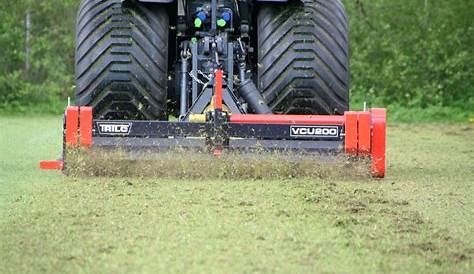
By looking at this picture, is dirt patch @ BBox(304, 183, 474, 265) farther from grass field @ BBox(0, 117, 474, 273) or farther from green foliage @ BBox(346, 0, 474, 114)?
green foliage @ BBox(346, 0, 474, 114)

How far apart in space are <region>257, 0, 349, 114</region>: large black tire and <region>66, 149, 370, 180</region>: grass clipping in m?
0.91

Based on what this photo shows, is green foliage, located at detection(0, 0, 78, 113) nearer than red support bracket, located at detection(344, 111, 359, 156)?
No

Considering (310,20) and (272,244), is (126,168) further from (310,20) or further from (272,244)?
(272,244)

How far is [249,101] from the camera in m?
9.69

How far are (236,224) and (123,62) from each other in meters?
3.69

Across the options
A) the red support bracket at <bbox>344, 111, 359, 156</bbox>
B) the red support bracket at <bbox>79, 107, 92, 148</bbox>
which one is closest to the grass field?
the red support bracket at <bbox>344, 111, 359, 156</bbox>

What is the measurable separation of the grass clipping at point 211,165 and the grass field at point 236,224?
A: 0.38 feet

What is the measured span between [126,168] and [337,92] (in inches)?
77.7

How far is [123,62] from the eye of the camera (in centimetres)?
984

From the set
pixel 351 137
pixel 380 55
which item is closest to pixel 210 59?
pixel 351 137

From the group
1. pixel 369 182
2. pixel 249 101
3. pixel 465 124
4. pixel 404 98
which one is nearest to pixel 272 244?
pixel 369 182

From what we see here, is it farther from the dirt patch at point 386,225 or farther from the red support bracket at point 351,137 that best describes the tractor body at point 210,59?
the dirt patch at point 386,225

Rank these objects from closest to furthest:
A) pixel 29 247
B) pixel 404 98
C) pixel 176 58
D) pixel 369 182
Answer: pixel 29 247 < pixel 369 182 < pixel 176 58 < pixel 404 98

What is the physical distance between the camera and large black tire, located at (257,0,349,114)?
Result: 988 cm
